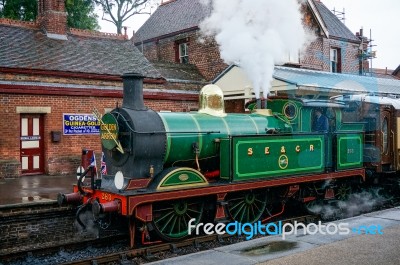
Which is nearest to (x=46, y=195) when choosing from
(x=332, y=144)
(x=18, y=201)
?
(x=18, y=201)

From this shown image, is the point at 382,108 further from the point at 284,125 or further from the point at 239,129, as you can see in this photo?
the point at 239,129

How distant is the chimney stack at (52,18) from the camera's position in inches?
621

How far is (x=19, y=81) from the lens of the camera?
522 inches

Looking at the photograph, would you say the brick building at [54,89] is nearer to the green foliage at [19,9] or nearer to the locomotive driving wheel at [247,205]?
the locomotive driving wheel at [247,205]

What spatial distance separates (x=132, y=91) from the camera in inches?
304

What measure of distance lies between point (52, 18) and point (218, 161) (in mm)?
10201

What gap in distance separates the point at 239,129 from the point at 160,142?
193 cm

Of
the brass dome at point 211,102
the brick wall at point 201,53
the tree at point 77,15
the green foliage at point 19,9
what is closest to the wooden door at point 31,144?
the brass dome at point 211,102

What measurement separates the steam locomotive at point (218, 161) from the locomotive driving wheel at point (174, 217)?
17mm

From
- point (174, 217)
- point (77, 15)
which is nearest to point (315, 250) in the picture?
point (174, 217)

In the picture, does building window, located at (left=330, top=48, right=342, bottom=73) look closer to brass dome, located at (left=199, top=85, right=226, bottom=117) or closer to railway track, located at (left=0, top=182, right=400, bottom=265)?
brass dome, located at (left=199, top=85, right=226, bottom=117)

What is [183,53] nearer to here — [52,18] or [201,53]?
[201,53]

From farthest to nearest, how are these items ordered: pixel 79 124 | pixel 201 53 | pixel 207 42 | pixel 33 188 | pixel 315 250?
1. pixel 201 53
2. pixel 207 42
3. pixel 79 124
4. pixel 33 188
5. pixel 315 250

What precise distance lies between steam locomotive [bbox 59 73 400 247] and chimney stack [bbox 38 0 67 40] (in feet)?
30.7
